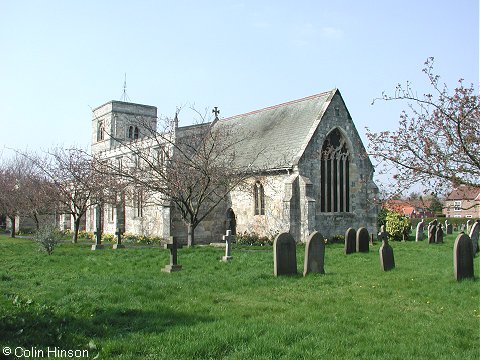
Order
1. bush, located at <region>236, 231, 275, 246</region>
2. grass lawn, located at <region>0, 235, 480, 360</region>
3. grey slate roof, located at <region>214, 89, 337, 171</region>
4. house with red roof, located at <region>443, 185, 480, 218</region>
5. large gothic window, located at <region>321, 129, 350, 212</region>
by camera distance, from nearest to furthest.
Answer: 1. grass lawn, located at <region>0, 235, 480, 360</region>
2. house with red roof, located at <region>443, 185, 480, 218</region>
3. bush, located at <region>236, 231, 275, 246</region>
4. grey slate roof, located at <region>214, 89, 337, 171</region>
5. large gothic window, located at <region>321, 129, 350, 212</region>

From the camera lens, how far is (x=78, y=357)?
17.9 feet

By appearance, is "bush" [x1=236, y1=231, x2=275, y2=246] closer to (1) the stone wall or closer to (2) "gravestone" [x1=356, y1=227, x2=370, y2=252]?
(1) the stone wall

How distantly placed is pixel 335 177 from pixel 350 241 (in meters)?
8.09

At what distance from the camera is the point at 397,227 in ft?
81.1

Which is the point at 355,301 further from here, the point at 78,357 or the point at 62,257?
the point at 62,257

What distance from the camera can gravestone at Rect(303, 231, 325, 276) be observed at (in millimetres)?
11250

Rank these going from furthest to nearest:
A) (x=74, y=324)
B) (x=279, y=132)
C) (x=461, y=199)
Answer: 1. (x=279, y=132)
2. (x=461, y=199)
3. (x=74, y=324)

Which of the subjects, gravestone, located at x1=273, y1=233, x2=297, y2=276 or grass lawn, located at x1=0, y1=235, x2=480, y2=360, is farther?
gravestone, located at x1=273, y1=233, x2=297, y2=276

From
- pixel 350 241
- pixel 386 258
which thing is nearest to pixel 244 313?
pixel 386 258

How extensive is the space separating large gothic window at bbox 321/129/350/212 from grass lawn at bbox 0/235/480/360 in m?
11.5

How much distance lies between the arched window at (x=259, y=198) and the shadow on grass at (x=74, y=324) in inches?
673

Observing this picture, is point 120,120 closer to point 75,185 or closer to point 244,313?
point 75,185

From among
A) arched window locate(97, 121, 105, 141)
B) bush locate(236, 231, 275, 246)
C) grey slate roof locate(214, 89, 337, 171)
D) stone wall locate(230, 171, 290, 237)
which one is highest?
arched window locate(97, 121, 105, 141)

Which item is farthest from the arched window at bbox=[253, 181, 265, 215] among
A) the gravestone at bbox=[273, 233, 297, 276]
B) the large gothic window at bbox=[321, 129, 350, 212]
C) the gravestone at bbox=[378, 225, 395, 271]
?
the gravestone at bbox=[273, 233, 297, 276]
